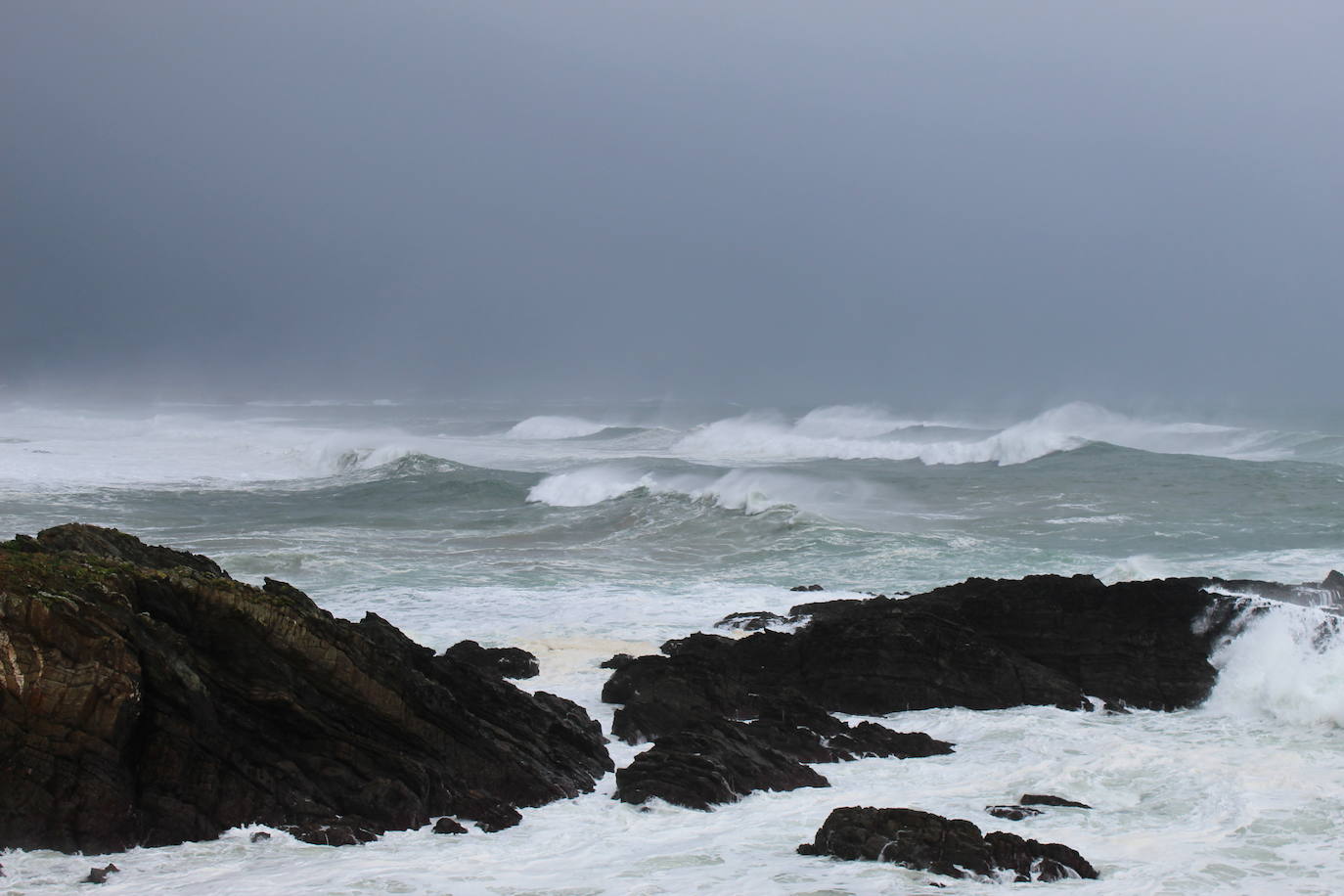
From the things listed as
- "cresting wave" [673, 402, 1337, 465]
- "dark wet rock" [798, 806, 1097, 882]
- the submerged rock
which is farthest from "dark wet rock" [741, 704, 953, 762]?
"cresting wave" [673, 402, 1337, 465]

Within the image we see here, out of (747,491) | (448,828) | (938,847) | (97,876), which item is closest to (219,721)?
(97,876)

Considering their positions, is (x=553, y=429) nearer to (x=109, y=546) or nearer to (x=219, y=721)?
(x=109, y=546)

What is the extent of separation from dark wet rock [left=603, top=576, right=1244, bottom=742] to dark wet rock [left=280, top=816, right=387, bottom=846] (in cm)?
357

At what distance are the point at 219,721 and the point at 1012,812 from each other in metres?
5.30

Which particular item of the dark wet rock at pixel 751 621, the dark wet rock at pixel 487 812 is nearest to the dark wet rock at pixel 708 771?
the dark wet rock at pixel 487 812

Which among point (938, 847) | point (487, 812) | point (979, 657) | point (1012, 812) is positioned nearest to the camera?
point (938, 847)

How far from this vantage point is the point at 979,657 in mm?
11758

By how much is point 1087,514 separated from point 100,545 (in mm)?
24989

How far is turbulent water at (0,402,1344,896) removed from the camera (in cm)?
695

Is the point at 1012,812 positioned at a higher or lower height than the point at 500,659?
lower

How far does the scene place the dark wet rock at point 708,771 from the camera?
8297 mm

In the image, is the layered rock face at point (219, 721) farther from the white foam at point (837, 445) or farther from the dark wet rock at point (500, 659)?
the white foam at point (837, 445)

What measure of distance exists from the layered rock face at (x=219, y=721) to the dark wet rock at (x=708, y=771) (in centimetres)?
45

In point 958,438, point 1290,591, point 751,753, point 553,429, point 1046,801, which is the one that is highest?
point 553,429
